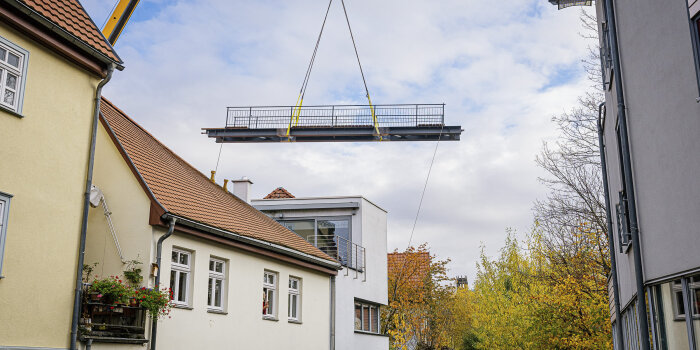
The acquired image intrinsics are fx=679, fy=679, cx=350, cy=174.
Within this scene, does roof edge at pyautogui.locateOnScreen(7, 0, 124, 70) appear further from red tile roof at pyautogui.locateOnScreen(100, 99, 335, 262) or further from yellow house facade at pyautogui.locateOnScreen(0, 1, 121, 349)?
red tile roof at pyautogui.locateOnScreen(100, 99, 335, 262)

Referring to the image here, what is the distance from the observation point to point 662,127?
9508mm

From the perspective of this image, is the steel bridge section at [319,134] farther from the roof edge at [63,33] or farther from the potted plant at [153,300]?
the roof edge at [63,33]

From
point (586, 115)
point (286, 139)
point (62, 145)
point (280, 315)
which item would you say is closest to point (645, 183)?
point (62, 145)

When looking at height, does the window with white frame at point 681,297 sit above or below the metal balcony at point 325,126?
below

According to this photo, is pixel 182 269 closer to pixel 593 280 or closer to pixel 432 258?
pixel 593 280

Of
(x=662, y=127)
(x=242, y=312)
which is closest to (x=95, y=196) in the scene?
(x=242, y=312)

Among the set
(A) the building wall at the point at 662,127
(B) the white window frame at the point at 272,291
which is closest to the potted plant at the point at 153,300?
(B) the white window frame at the point at 272,291

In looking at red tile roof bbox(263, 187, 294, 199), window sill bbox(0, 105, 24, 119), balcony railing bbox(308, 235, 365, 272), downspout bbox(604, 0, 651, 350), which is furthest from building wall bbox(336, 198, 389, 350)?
window sill bbox(0, 105, 24, 119)

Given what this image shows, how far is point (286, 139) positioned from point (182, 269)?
37.7 feet

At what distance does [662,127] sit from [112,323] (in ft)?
33.5

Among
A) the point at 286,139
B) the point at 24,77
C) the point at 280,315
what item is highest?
the point at 286,139

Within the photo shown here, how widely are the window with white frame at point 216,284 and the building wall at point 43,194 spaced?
17.1ft

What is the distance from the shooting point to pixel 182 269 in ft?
51.4

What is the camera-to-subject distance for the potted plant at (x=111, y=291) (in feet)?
40.8
